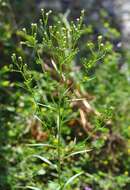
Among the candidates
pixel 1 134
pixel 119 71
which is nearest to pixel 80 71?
pixel 119 71

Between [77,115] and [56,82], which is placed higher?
[56,82]

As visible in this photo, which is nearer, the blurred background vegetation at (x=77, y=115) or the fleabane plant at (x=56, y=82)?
the fleabane plant at (x=56, y=82)

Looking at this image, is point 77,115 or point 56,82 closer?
point 56,82

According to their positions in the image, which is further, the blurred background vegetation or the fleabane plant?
the blurred background vegetation

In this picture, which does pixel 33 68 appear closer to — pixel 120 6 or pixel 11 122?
pixel 11 122
